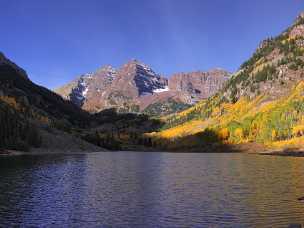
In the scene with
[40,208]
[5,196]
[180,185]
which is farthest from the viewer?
[180,185]

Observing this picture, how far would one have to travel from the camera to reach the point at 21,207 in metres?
58.6

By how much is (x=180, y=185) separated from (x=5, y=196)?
34180mm

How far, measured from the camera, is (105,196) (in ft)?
230

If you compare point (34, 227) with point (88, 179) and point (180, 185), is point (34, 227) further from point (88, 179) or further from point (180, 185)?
point (88, 179)

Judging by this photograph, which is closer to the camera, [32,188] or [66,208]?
[66,208]

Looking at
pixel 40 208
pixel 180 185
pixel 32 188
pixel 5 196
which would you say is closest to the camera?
pixel 40 208

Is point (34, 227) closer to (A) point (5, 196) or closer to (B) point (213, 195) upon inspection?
(A) point (5, 196)

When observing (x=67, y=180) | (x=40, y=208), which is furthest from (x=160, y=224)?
(x=67, y=180)

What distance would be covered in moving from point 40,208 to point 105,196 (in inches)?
558

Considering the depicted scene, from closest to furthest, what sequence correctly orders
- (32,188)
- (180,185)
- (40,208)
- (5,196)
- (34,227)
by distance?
(34,227)
(40,208)
(5,196)
(32,188)
(180,185)

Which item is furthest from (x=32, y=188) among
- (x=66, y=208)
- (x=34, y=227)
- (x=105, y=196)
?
(x=34, y=227)

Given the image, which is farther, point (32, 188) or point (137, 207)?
point (32, 188)

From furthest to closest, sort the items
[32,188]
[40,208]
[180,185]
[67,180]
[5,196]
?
[67,180] → [180,185] → [32,188] → [5,196] → [40,208]

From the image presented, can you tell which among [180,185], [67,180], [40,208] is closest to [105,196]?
[40,208]
